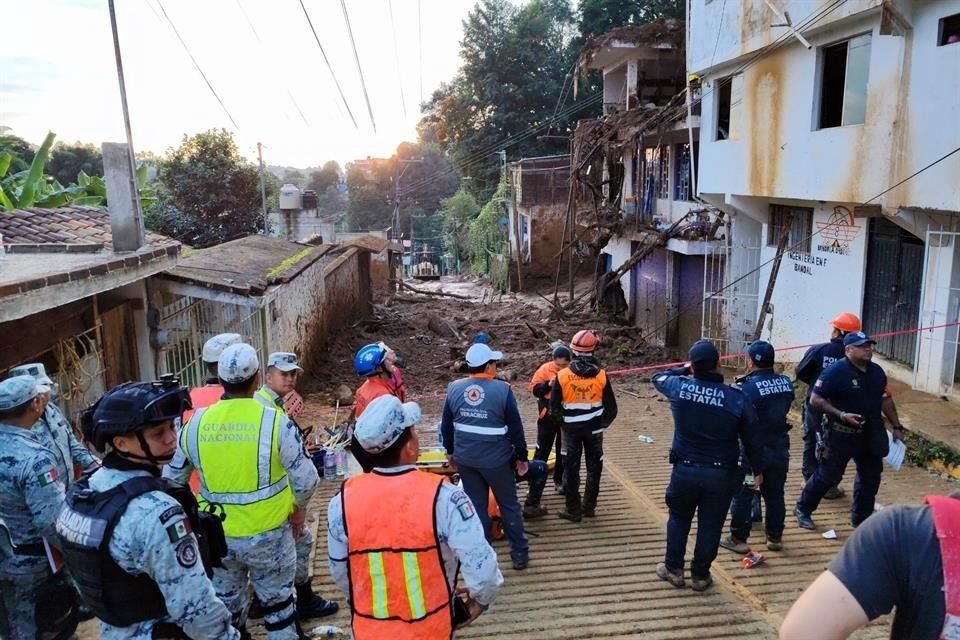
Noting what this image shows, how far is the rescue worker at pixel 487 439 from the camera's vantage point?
202 inches

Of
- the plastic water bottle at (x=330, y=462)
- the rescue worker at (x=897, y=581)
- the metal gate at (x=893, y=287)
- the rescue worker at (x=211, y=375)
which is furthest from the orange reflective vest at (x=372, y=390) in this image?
the metal gate at (x=893, y=287)

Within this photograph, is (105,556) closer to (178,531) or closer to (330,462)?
(178,531)

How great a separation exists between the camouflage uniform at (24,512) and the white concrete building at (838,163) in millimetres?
9736

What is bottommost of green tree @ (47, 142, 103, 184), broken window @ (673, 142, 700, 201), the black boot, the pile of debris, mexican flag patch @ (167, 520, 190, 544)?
the pile of debris

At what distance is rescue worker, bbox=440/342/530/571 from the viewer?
5.14 m

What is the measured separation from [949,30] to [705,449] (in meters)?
7.43

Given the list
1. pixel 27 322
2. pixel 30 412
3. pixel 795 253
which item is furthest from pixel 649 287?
pixel 30 412

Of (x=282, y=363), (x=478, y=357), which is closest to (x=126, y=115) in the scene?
(x=282, y=363)

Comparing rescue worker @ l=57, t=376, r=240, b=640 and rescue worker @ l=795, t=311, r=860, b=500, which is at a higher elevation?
rescue worker @ l=57, t=376, r=240, b=640

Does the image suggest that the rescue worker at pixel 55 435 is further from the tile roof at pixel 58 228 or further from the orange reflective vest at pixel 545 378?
the orange reflective vest at pixel 545 378

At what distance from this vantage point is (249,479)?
375 centimetres

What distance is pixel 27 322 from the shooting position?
5.98m

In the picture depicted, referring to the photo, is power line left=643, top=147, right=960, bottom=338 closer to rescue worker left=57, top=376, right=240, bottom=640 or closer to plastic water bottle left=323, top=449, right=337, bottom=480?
plastic water bottle left=323, top=449, right=337, bottom=480

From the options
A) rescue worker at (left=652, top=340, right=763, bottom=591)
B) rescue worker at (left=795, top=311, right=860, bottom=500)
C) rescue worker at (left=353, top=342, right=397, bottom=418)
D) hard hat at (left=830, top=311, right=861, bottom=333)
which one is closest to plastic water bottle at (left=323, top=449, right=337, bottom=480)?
rescue worker at (left=353, top=342, right=397, bottom=418)
